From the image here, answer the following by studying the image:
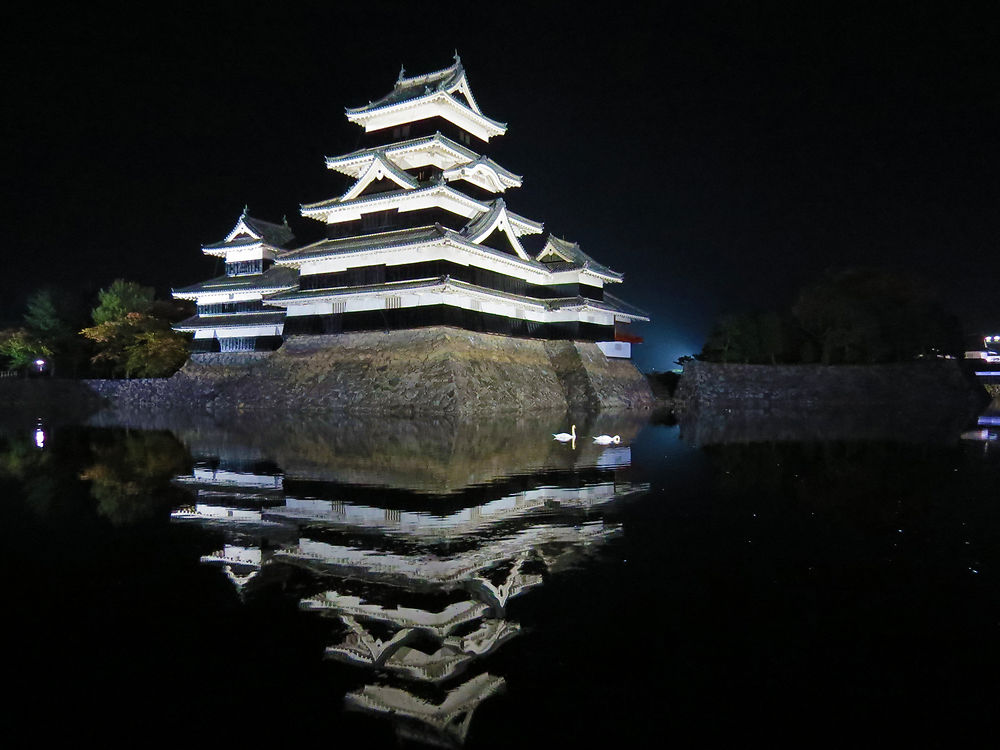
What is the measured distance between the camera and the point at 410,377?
30.2m

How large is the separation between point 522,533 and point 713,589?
2419 millimetres

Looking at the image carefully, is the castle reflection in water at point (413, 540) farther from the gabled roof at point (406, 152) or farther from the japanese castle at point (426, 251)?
the gabled roof at point (406, 152)

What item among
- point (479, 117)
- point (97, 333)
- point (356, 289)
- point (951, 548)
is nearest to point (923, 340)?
point (479, 117)

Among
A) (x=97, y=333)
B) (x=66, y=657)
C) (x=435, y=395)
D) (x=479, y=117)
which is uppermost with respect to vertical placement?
(x=479, y=117)

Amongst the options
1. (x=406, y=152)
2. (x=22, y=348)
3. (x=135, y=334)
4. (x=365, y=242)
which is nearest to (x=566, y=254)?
(x=406, y=152)

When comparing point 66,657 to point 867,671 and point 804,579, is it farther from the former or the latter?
point 804,579

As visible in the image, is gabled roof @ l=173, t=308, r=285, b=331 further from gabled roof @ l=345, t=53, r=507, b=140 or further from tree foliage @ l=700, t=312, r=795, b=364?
tree foliage @ l=700, t=312, r=795, b=364

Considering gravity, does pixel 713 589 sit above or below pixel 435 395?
below

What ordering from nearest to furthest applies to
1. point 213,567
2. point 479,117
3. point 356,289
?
point 213,567 → point 356,289 → point 479,117

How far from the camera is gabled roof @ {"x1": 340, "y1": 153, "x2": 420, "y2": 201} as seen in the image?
33406 mm

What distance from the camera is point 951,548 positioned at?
24.1 feet

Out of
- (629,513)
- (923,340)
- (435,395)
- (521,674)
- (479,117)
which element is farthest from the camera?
(923,340)

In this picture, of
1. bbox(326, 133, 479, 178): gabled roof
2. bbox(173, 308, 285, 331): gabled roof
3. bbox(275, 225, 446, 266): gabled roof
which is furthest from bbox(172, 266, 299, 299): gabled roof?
bbox(326, 133, 479, 178): gabled roof

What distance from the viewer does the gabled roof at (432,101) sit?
3469cm
